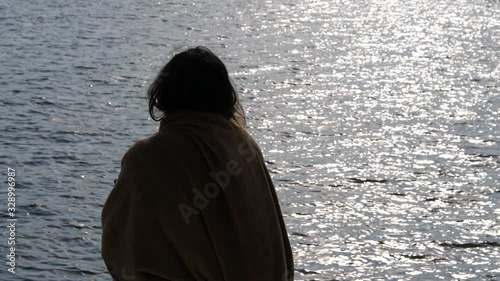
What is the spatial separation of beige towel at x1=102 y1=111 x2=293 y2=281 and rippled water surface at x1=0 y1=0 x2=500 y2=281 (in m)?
3.76

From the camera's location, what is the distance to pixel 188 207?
3748mm

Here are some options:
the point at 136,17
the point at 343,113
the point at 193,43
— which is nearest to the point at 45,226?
the point at 343,113

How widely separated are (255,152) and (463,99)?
9.54 metres

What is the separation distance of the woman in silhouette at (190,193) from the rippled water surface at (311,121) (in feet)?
12.4

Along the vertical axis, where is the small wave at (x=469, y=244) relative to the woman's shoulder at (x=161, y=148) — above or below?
below

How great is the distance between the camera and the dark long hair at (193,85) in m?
3.72

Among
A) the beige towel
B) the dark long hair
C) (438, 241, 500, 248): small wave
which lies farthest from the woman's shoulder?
(438, 241, 500, 248): small wave

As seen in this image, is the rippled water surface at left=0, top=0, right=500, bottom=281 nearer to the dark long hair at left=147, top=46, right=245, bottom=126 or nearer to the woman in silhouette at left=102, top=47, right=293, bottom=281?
the woman in silhouette at left=102, top=47, right=293, bottom=281

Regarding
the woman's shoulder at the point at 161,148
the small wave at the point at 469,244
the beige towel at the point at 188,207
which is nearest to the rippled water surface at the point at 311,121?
the small wave at the point at 469,244

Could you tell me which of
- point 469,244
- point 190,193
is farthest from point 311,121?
point 190,193

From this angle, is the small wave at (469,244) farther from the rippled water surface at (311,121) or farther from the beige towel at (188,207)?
the beige towel at (188,207)

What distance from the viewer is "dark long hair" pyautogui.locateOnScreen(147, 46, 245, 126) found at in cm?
372

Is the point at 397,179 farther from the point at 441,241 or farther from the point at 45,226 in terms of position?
the point at 45,226

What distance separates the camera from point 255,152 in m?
3.90
